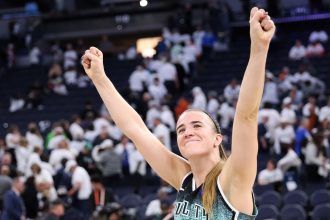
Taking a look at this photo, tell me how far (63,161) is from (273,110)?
452 cm

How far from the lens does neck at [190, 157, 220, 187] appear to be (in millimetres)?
3857

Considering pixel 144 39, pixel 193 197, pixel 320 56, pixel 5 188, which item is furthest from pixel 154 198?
pixel 144 39

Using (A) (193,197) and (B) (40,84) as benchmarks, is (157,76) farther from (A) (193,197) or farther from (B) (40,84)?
(A) (193,197)

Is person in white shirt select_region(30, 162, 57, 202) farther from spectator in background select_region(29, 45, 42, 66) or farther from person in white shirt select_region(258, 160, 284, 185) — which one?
spectator in background select_region(29, 45, 42, 66)

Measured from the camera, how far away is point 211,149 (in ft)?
12.7

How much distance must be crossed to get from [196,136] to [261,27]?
0.67 metres

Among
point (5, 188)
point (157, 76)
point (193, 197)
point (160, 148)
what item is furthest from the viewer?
point (157, 76)

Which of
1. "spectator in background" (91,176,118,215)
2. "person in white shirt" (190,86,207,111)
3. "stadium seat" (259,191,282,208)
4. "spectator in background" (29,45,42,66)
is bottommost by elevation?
"stadium seat" (259,191,282,208)

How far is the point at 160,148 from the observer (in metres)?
4.17

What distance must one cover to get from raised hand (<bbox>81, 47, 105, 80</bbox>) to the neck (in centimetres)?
67

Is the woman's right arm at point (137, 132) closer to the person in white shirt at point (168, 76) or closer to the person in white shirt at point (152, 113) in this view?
the person in white shirt at point (152, 113)

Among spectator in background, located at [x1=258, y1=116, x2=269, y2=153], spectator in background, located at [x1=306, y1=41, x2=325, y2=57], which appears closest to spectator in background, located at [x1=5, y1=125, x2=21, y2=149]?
spectator in background, located at [x1=258, y1=116, x2=269, y2=153]

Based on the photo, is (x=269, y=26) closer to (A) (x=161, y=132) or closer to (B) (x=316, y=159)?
(B) (x=316, y=159)

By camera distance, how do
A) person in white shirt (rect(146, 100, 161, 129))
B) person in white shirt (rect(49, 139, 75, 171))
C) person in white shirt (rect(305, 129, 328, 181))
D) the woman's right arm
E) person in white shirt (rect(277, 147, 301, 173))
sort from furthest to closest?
person in white shirt (rect(146, 100, 161, 129)), person in white shirt (rect(49, 139, 75, 171)), person in white shirt (rect(305, 129, 328, 181)), person in white shirt (rect(277, 147, 301, 173)), the woman's right arm
